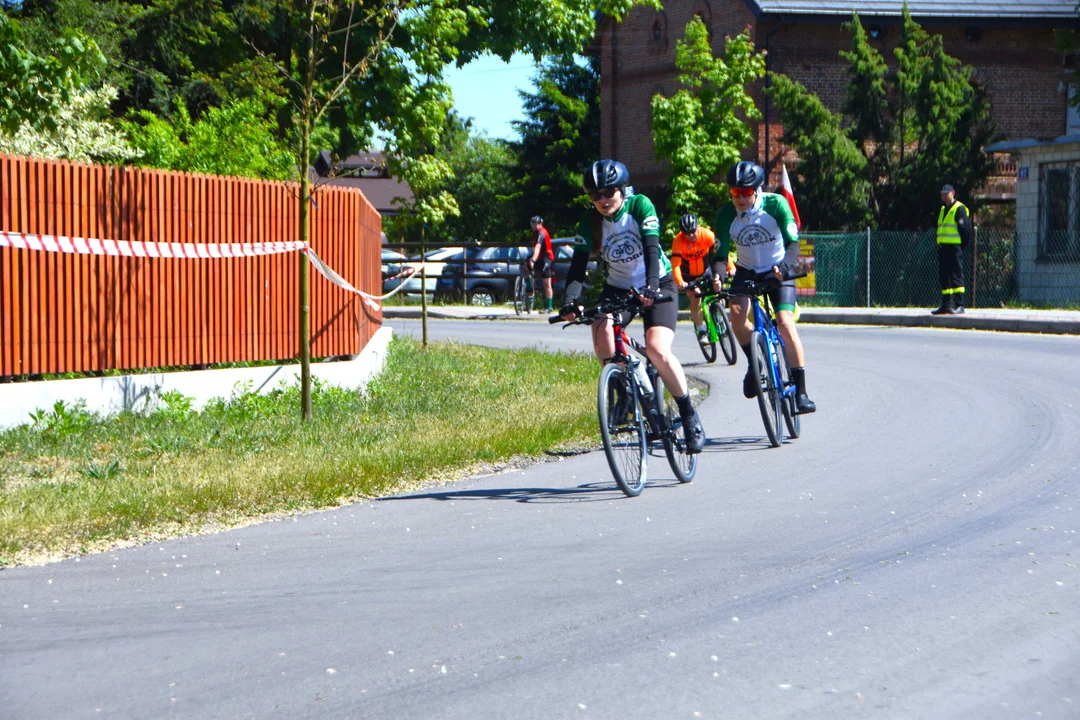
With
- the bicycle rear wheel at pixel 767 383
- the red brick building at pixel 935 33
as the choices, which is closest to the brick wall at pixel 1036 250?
the red brick building at pixel 935 33

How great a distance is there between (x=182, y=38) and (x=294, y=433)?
711 inches

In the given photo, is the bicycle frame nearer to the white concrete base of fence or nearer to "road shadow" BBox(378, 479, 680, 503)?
"road shadow" BBox(378, 479, 680, 503)

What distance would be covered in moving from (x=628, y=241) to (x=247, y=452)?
3.14 metres

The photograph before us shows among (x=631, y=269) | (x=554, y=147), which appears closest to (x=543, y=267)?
(x=631, y=269)

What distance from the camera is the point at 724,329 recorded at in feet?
51.4

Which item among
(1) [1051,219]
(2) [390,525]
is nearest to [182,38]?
(1) [1051,219]

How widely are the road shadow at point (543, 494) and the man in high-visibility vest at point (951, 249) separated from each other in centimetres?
1583

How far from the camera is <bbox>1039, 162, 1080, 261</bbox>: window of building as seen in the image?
2547 centimetres

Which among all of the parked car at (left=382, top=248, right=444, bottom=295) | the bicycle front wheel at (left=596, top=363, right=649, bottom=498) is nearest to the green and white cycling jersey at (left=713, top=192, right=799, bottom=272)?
the bicycle front wheel at (left=596, top=363, right=649, bottom=498)

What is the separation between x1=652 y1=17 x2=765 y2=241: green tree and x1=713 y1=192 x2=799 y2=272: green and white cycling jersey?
70.6ft

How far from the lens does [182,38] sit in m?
26.2

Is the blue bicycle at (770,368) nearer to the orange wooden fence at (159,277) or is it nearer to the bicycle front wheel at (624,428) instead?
the bicycle front wheel at (624,428)

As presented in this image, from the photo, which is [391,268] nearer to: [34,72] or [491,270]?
[491,270]

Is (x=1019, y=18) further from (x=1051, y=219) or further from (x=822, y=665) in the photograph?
(x=822, y=665)
